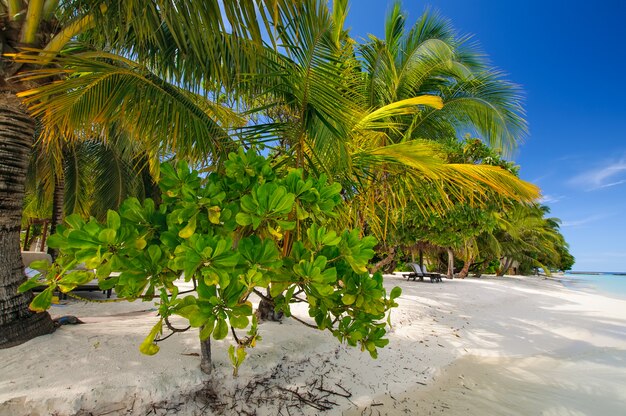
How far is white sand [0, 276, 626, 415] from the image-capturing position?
5.99 ft

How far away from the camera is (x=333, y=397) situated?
236 centimetres

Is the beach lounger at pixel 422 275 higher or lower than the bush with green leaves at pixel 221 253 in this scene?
lower

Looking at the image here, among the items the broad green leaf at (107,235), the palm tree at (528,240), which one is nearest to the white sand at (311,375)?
the broad green leaf at (107,235)

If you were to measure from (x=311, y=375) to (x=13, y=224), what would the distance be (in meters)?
2.75

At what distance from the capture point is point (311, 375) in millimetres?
2561

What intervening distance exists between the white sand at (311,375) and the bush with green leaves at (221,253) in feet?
2.73

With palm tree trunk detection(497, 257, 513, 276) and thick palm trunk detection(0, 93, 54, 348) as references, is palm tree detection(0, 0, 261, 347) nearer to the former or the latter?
thick palm trunk detection(0, 93, 54, 348)

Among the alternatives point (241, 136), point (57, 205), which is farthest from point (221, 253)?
point (57, 205)

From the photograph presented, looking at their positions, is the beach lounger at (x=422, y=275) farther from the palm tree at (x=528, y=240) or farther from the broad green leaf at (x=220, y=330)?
the broad green leaf at (x=220, y=330)

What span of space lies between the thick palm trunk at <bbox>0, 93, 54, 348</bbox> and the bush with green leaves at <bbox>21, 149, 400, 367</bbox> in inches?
58.7

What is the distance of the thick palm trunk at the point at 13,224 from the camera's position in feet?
7.35

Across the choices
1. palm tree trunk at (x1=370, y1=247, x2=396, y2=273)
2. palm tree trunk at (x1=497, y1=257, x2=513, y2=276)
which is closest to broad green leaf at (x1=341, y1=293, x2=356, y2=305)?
palm tree trunk at (x1=370, y1=247, x2=396, y2=273)

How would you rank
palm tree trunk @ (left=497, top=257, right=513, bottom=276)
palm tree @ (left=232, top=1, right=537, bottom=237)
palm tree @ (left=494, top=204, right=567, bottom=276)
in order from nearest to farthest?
palm tree @ (left=232, top=1, right=537, bottom=237) → palm tree @ (left=494, top=204, right=567, bottom=276) → palm tree trunk @ (left=497, top=257, right=513, bottom=276)

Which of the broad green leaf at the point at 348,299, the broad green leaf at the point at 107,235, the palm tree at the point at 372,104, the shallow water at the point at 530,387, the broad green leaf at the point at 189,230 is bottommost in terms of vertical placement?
the shallow water at the point at 530,387
